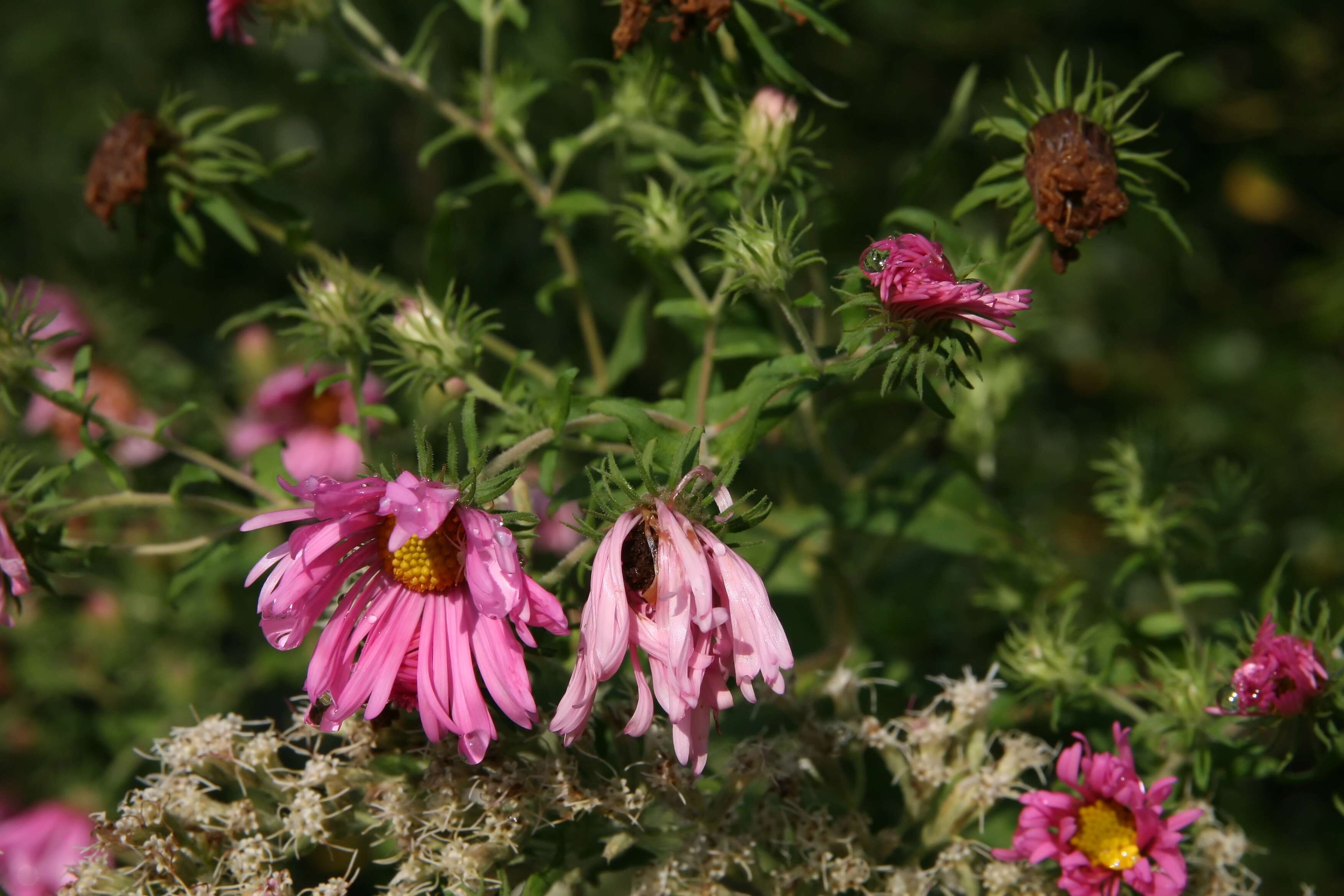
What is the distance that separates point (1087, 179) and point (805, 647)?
0.65 metres

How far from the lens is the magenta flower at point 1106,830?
0.94 m

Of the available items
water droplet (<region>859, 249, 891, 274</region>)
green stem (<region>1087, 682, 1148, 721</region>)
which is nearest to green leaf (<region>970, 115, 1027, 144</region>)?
water droplet (<region>859, 249, 891, 274</region>)

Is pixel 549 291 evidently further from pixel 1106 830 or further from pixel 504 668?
pixel 1106 830

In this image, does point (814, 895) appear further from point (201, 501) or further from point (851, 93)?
point (851, 93)

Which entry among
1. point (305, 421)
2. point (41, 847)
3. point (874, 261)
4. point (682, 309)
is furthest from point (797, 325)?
point (41, 847)

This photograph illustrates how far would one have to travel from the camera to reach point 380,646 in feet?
2.93

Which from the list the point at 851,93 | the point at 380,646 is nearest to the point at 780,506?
the point at 380,646

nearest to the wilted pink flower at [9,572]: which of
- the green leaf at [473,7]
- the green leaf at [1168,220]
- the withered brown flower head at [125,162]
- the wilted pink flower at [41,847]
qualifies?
the withered brown flower head at [125,162]

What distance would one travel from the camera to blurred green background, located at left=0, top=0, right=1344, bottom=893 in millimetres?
1718

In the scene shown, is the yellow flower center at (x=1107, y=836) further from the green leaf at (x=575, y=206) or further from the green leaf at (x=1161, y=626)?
the green leaf at (x=575, y=206)

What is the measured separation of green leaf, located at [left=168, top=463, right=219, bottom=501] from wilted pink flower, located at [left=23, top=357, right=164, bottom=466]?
0.47 meters

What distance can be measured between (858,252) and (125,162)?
2.94 feet

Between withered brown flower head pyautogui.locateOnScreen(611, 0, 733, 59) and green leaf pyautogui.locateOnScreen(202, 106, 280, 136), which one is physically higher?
withered brown flower head pyautogui.locateOnScreen(611, 0, 733, 59)

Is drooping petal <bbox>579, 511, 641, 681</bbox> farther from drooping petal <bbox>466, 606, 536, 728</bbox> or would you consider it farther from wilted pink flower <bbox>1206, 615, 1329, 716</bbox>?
wilted pink flower <bbox>1206, 615, 1329, 716</bbox>
